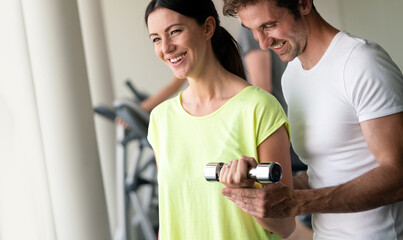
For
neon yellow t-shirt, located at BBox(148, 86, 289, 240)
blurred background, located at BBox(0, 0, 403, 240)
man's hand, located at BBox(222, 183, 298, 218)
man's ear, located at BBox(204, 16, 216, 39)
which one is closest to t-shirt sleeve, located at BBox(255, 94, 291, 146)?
neon yellow t-shirt, located at BBox(148, 86, 289, 240)

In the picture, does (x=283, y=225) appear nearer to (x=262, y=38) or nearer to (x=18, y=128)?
(x=262, y=38)

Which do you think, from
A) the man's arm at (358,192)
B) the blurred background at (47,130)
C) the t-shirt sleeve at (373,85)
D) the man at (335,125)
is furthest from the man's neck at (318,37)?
the blurred background at (47,130)

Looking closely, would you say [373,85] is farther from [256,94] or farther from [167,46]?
[167,46]

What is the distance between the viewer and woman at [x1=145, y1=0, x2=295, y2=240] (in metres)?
1.20

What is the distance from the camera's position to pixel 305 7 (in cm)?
122

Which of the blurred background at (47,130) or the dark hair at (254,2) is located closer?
the dark hair at (254,2)

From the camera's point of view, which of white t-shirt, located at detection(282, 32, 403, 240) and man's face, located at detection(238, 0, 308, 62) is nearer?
white t-shirt, located at detection(282, 32, 403, 240)

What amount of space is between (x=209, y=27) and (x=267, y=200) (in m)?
0.46

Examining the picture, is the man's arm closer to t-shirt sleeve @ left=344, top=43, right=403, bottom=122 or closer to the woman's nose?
t-shirt sleeve @ left=344, top=43, right=403, bottom=122

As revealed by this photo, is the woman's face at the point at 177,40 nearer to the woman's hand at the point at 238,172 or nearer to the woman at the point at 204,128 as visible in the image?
the woman at the point at 204,128

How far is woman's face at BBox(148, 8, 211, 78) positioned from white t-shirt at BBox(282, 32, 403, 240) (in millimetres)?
247

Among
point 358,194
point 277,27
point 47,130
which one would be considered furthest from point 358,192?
point 47,130

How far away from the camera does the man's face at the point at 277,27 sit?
121 centimetres

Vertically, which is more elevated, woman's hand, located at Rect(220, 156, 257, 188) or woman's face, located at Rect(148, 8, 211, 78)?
woman's face, located at Rect(148, 8, 211, 78)
